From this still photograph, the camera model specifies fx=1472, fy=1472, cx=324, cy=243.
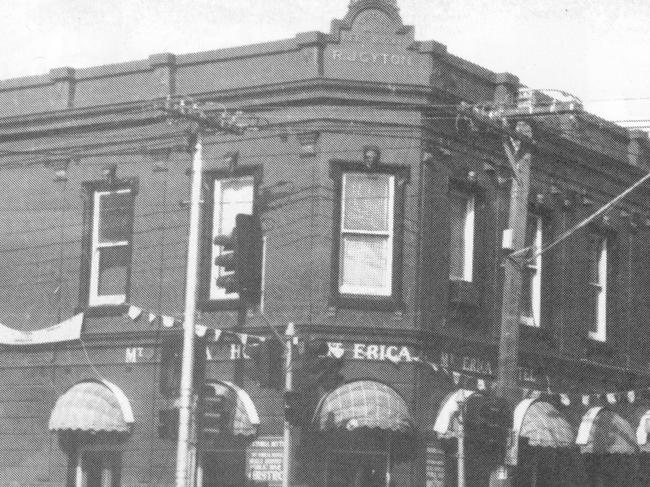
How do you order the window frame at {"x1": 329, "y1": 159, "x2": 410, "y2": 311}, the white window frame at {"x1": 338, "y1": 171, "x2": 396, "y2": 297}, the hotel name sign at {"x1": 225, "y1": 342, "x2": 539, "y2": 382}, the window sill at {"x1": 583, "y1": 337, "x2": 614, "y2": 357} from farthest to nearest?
the window sill at {"x1": 583, "y1": 337, "x2": 614, "y2": 357} < the white window frame at {"x1": 338, "y1": 171, "x2": 396, "y2": 297} < the window frame at {"x1": 329, "y1": 159, "x2": 410, "y2": 311} < the hotel name sign at {"x1": 225, "y1": 342, "x2": 539, "y2": 382}

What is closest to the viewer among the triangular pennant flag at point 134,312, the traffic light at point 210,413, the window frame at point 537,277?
the traffic light at point 210,413

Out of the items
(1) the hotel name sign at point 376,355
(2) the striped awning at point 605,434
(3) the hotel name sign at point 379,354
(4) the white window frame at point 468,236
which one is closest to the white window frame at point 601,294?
(2) the striped awning at point 605,434

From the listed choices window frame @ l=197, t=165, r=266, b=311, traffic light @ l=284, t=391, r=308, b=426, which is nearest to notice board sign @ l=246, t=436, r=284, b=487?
window frame @ l=197, t=165, r=266, b=311

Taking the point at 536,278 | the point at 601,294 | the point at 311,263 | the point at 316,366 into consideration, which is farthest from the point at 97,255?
the point at 601,294

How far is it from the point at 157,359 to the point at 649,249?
505 inches

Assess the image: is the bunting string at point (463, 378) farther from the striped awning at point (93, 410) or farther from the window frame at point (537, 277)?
the striped awning at point (93, 410)

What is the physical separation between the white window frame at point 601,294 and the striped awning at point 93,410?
35.8ft

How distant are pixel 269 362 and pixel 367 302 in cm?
401

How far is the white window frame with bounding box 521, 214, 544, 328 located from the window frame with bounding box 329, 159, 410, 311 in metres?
4.45

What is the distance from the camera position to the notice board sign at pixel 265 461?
26.5 metres

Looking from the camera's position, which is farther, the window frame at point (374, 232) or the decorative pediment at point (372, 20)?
the decorative pediment at point (372, 20)

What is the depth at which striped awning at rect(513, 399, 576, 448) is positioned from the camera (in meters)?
28.5

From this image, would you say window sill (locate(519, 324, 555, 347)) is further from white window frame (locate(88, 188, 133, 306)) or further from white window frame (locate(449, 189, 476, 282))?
white window frame (locate(88, 188, 133, 306))

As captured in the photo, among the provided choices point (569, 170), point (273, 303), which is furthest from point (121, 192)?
point (569, 170)
